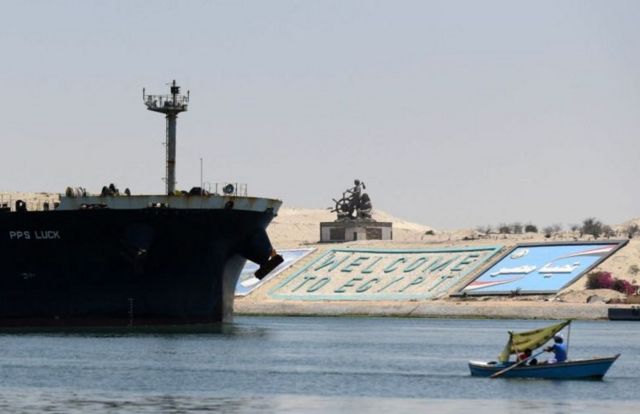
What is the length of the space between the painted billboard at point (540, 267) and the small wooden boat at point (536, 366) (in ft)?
244

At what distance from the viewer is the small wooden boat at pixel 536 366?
67000mm

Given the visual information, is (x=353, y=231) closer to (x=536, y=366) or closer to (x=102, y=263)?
(x=102, y=263)

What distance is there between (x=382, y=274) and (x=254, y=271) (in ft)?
41.8

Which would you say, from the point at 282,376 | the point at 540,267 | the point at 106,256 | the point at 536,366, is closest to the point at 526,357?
the point at 536,366

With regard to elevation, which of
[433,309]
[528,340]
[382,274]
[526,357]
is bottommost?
[526,357]

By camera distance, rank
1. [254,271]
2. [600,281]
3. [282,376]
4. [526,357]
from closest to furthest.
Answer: [526,357]
[282,376]
[600,281]
[254,271]

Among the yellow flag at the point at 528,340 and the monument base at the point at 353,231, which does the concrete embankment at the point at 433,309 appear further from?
the yellow flag at the point at 528,340

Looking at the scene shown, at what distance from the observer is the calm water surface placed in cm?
5909

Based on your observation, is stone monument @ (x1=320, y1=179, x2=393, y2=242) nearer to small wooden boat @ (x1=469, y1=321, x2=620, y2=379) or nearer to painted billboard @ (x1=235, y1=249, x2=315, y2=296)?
painted billboard @ (x1=235, y1=249, x2=315, y2=296)

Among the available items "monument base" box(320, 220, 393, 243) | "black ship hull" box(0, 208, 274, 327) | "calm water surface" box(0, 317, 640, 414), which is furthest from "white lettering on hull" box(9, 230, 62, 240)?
"monument base" box(320, 220, 393, 243)

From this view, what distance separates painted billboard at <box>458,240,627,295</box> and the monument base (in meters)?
29.7

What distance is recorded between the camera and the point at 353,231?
613ft

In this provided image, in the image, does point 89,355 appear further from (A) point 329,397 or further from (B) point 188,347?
(A) point 329,397

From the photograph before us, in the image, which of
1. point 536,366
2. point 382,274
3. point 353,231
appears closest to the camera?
point 536,366
